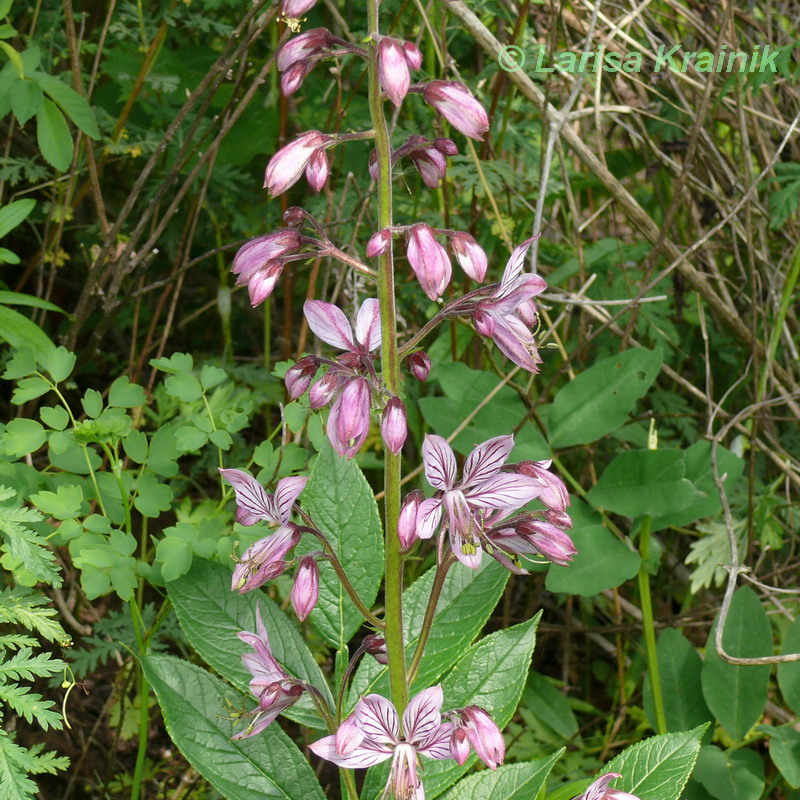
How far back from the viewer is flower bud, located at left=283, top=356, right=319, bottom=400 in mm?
1550

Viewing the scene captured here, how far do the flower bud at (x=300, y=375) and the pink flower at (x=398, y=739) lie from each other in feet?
1.66

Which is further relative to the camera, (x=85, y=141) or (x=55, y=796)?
(x=85, y=141)

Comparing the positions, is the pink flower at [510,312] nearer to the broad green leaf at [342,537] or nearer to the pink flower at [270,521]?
the pink flower at [270,521]

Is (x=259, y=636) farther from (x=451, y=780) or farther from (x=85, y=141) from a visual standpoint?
(x=85, y=141)

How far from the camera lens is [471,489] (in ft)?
5.26

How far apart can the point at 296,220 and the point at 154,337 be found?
1992mm

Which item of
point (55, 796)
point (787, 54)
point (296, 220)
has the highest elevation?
point (296, 220)

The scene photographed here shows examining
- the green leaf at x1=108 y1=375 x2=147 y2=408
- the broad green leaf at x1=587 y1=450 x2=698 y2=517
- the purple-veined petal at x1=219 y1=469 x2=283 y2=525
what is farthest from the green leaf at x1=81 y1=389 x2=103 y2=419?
the broad green leaf at x1=587 y1=450 x2=698 y2=517

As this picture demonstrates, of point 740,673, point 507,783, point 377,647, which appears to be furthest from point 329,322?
point 740,673

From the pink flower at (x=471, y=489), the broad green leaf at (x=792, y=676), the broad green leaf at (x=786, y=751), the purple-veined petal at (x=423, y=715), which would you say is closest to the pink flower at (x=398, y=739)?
the purple-veined petal at (x=423, y=715)

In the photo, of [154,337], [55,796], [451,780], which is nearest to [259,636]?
[451,780]

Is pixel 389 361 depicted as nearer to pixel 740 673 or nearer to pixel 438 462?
pixel 438 462

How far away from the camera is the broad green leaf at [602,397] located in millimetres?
2410

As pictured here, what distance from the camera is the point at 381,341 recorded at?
1646mm
